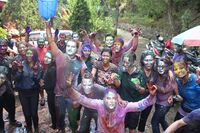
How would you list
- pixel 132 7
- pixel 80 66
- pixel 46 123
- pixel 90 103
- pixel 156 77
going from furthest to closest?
pixel 132 7 → pixel 46 123 → pixel 80 66 → pixel 156 77 → pixel 90 103

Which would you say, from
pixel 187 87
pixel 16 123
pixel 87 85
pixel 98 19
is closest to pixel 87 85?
pixel 87 85

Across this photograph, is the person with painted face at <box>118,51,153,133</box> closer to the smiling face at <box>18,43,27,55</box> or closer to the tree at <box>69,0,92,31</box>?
the smiling face at <box>18,43,27,55</box>

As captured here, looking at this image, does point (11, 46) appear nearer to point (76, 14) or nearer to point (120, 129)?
point (120, 129)

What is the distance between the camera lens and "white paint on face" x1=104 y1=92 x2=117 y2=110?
497 centimetres

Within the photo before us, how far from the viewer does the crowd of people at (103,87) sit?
518 cm

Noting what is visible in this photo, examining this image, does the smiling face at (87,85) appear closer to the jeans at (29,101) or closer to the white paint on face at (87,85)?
the white paint on face at (87,85)

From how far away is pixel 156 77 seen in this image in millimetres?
5984

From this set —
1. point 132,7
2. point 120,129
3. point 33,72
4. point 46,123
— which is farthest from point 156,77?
point 132,7

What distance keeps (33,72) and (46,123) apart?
5.82ft

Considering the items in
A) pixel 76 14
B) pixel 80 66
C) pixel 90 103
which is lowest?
pixel 90 103

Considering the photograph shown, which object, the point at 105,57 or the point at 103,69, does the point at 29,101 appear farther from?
the point at 105,57

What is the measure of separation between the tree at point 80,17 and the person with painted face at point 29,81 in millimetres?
15751

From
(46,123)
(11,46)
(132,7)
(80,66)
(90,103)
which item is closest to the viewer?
(90,103)

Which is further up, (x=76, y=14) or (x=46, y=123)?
(x=76, y=14)
